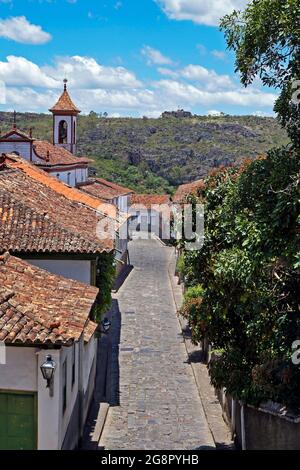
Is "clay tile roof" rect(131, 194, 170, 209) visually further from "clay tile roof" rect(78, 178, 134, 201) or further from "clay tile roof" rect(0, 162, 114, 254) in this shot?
"clay tile roof" rect(0, 162, 114, 254)

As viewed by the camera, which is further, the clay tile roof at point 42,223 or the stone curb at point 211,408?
the clay tile roof at point 42,223

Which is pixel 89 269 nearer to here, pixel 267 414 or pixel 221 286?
pixel 221 286

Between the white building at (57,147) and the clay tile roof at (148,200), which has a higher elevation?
the white building at (57,147)

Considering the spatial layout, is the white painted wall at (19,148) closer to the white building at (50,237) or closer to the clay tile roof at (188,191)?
the clay tile roof at (188,191)

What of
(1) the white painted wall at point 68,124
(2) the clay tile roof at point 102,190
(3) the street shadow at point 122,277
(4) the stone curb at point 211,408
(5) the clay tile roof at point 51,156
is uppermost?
(1) the white painted wall at point 68,124

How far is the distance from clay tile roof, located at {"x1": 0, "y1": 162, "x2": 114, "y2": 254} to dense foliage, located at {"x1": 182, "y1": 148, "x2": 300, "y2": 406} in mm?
3136

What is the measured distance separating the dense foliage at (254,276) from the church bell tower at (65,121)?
3314 centimetres

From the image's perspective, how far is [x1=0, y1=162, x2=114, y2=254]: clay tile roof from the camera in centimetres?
1441

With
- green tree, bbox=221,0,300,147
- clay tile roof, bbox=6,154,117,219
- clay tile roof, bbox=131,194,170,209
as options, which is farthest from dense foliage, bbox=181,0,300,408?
clay tile roof, bbox=131,194,170,209

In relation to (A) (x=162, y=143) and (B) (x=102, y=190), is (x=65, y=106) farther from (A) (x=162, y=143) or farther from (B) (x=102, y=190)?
(A) (x=162, y=143)

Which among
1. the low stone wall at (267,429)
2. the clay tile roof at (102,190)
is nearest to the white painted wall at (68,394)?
the low stone wall at (267,429)

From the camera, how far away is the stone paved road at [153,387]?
1412cm

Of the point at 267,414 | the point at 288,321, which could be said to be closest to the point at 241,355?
the point at 267,414

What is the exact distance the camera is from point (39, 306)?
9969mm
